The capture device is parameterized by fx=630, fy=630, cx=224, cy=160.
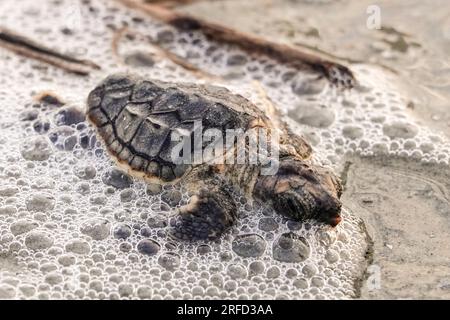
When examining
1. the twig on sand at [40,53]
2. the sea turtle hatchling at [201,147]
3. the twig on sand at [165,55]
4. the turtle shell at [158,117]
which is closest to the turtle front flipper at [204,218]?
the sea turtle hatchling at [201,147]

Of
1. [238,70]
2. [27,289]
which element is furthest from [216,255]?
[238,70]

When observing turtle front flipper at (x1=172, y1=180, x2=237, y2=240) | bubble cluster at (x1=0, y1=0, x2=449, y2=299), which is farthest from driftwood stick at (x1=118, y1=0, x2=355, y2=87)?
turtle front flipper at (x1=172, y1=180, x2=237, y2=240)

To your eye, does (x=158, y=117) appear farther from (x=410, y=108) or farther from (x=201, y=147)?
(x=410, y=108)

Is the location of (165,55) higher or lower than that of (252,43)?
lower

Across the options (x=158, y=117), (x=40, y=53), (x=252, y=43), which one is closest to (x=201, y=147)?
(x=158, y=117)

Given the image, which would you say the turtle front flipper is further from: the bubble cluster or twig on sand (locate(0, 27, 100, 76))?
twig on sand (locate(0, 27, 100, 76))

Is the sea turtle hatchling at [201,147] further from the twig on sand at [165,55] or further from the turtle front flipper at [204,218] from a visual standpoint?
the twig on sand at [165,55]

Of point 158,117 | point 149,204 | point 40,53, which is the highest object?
point 158,117
